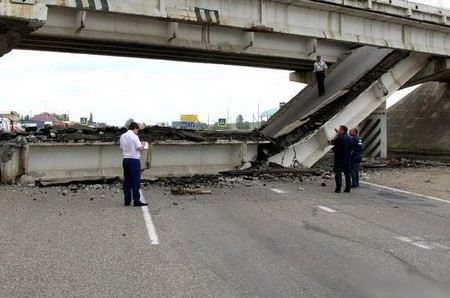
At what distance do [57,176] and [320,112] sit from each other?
9908mm

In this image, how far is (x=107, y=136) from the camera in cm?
1630

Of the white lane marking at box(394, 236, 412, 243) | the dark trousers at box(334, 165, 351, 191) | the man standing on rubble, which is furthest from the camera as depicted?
the man standing on rubble

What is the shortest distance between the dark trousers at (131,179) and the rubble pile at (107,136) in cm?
479

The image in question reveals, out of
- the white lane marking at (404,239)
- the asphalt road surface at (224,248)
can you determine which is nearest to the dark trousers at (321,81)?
the asphalt road surface at (224,248)

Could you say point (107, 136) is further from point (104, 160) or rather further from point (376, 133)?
point (376, 133)

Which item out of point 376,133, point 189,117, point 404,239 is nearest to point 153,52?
point 376,133

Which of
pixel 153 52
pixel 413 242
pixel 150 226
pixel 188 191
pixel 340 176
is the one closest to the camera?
pixel 413 242

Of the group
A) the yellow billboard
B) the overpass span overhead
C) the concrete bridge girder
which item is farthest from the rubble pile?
the yellow billboard

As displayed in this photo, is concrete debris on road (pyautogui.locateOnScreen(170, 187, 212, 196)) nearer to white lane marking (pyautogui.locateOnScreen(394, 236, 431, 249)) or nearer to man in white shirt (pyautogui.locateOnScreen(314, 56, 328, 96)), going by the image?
white lane marking (pyautogui.locateOnScreen(394, 236, 431, 249))

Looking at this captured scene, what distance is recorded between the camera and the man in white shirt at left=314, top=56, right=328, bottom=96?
2034 centimetres

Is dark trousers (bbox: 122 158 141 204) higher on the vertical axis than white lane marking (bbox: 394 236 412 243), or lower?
higher

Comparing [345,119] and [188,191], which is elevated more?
[345,119]

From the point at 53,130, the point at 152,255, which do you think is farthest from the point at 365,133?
the point at 152,255

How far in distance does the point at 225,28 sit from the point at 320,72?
4.90 meters
